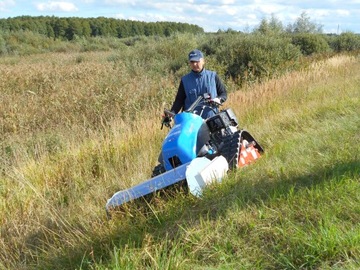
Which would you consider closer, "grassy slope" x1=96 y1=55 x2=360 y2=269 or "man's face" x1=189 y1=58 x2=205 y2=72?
"grassy slope" x1=96 y1=55 x2=360 y2=269

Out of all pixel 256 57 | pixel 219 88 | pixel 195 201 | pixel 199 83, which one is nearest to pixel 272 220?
pixel 195 201

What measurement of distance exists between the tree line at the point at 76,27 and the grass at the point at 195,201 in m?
56.5

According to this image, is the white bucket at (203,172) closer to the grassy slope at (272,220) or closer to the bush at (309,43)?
the grassy slope at (272,220)

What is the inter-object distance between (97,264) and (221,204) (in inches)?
45.8

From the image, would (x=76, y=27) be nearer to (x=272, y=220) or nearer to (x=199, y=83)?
(x=199, y=83)

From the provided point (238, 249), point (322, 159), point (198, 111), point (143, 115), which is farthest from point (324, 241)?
point (143, 115)

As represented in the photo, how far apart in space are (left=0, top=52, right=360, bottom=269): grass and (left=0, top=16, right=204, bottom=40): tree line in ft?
185

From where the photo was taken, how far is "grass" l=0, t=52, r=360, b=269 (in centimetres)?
253

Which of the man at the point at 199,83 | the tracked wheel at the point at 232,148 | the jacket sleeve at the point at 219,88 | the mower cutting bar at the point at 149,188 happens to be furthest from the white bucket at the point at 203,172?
the jacket sleeve at the point at 219,88

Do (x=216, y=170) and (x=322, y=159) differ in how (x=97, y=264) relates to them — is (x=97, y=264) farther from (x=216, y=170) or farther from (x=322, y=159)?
(x=322, y=159)

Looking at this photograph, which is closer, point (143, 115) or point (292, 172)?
point (292, 172)

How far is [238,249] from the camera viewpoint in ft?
8.52

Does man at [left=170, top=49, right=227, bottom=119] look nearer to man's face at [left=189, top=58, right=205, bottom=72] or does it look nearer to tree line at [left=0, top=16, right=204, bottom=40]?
man's face at [left=189, top=58, right=205, bottom=72]

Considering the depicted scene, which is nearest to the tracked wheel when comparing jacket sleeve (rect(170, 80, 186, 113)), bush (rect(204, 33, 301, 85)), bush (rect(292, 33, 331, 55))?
jacket sleeve (rect(170, 80, 186, 113))
